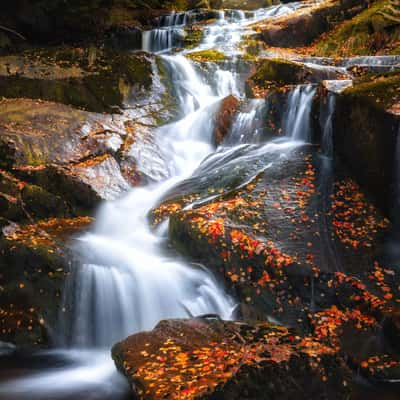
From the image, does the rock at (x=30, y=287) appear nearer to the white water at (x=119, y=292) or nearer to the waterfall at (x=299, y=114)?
the white water at (x=119, y=292)

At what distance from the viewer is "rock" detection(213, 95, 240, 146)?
1059 centimetres

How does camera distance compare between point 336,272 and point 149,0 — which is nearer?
point 336,272

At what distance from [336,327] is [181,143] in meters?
6.77

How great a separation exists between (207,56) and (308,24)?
241 inches

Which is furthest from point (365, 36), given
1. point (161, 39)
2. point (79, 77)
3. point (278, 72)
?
point (79, 77)

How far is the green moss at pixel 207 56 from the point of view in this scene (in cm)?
1414

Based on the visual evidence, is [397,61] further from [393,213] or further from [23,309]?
[23,309]

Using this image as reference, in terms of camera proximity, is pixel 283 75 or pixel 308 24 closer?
pixel 283 75

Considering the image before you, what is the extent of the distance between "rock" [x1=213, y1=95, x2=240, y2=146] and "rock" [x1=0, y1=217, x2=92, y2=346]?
226 inches

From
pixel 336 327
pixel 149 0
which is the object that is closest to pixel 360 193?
pixel 336 327

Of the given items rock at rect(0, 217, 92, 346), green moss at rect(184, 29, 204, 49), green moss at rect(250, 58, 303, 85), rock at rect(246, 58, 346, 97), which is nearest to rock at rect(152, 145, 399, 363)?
rock at rect(0, 217, 92, 346)

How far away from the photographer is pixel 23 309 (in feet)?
18.1

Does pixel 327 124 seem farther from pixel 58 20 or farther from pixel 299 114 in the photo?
pixel 58 20

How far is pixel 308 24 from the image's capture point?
58.0ft
